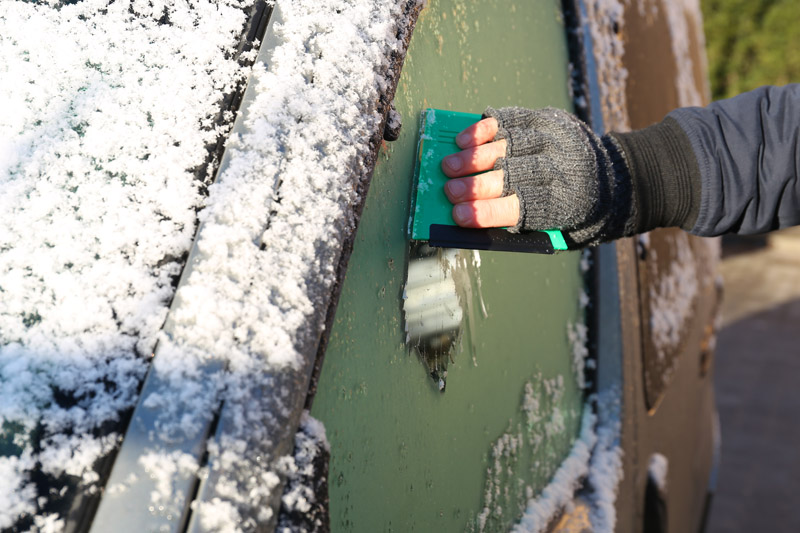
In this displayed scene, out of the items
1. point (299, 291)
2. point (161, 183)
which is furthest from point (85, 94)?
point (299, 291)

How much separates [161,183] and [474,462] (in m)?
0.65

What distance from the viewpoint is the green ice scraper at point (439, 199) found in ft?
3.05

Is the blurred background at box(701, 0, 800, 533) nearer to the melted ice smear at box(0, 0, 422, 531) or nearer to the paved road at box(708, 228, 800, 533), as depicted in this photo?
the paved road at box(708, 228, 800, 533)

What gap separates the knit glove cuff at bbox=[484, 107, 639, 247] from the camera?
1086 mm

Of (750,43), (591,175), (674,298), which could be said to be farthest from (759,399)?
(750,43)

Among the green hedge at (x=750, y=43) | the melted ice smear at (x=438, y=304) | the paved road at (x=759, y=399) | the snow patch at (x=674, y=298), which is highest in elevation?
the green hedge at (x=750, y=43)

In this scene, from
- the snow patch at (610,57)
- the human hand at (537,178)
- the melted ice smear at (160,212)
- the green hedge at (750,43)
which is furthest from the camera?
the green hedge at (750,43)

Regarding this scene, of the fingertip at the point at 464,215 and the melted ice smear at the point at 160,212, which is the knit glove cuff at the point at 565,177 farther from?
the melted ice smear at the point at 160,212

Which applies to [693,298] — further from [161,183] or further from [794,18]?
[794,18]

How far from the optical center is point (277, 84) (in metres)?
0.72

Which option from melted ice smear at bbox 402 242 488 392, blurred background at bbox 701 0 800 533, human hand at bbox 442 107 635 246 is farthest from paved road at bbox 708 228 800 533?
melted ice smear at bbox 402 242 488 392

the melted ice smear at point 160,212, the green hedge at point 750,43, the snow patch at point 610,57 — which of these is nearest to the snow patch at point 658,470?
the snow patch at point 610,57

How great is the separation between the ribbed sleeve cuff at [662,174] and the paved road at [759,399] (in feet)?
9.51

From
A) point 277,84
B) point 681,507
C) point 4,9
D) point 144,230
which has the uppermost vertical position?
point 4,9
